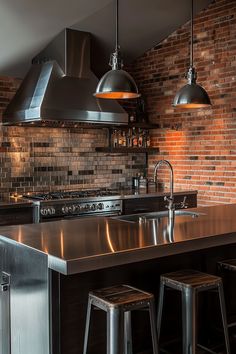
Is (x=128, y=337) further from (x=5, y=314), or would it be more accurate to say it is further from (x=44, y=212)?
(x=44, y=212)

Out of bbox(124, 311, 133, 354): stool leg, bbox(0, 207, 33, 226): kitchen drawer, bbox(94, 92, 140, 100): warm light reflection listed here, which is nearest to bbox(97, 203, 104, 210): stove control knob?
bbox(0, 207, 33, 226): kitchen drawer

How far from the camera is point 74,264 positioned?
2256 mm

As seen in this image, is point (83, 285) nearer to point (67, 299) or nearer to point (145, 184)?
point (67, 299)

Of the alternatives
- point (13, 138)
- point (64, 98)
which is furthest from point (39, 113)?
point (13, 138)

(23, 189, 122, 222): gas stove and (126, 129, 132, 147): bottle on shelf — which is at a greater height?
(126, 129, 132, 147): bottle on shelf

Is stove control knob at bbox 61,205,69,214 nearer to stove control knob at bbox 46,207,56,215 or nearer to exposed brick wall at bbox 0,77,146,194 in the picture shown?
stove control knob at bbox 46,207,56,215

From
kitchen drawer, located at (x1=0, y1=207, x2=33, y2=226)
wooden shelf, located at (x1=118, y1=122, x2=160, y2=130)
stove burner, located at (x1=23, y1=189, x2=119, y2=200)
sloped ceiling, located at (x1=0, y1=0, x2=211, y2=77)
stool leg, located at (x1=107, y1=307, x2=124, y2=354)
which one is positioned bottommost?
stool leg, located at (x1=107, y1=307, x2=124, y2=354)

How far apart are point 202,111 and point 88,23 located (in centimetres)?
177

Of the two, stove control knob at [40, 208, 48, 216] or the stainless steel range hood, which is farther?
the stainless steel range hood

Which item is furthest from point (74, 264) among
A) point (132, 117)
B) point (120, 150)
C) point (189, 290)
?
point (132, 117)

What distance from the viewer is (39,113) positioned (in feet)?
15.1

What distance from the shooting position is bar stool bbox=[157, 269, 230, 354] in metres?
2.68

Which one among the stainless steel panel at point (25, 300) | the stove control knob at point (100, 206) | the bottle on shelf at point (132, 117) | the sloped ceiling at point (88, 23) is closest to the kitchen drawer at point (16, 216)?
the stove control knob at point (100, 206)

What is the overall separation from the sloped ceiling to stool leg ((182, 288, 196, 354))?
10.7ft
